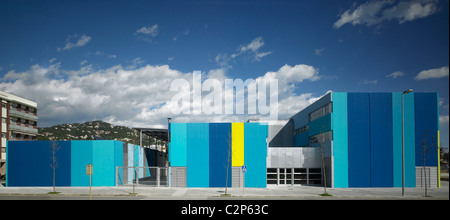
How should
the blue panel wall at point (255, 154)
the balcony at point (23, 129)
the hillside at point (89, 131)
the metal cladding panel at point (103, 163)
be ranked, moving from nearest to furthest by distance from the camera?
the blue panel wall at point (255, 154), the metal cladding panel at point (103, 163), the balcony at point (23, 129), the hillside at point (89, 131)

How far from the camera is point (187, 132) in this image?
36312mm

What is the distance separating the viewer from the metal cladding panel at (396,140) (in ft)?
118

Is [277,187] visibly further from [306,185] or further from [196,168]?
[196,168]

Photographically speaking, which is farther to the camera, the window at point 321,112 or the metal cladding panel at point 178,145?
the window at point 321,112

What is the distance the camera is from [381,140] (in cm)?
3622

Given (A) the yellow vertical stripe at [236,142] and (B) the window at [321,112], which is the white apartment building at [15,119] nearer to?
(A) the yellow vertical stripe at [236,142]

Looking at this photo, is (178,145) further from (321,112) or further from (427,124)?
(427,124)

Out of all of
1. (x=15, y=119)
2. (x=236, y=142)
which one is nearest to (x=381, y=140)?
(x=236, y=142)

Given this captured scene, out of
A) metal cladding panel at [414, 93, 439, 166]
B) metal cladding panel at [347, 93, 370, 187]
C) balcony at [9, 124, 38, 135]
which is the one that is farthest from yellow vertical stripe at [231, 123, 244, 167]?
balcony at [9, 124, 38, 135]

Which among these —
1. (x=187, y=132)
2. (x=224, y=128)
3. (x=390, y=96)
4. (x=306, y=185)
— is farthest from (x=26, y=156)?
(x=390, y=96)

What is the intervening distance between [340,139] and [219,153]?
13490mm

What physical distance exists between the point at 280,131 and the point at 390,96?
20.3m

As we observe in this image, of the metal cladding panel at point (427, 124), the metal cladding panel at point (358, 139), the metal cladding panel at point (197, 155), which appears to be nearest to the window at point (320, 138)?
the metal cladding panel at point (358, 139)

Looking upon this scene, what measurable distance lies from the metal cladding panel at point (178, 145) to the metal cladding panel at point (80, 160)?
940cm
